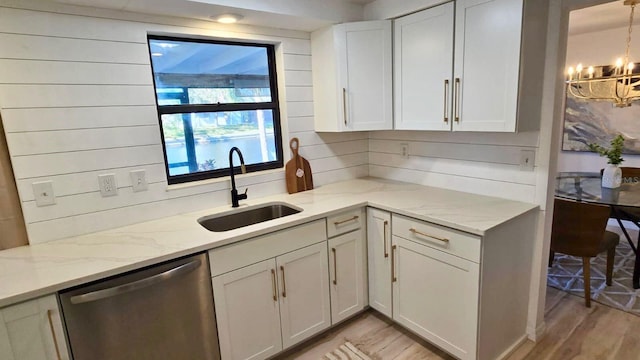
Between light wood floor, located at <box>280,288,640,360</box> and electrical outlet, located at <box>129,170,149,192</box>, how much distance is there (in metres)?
1.34

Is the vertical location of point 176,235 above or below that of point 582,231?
above

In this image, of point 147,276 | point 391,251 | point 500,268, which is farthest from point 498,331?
point 147,276

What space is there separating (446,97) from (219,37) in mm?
1462

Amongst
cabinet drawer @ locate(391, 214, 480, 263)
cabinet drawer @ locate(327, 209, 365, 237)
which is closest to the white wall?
cabinet drawer @ locate(391, 214, 480, 263)

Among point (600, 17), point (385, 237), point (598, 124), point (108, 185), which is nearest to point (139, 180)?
point (108, 185)

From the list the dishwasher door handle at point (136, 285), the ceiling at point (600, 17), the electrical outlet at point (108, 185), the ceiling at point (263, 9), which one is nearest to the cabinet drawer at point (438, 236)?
the dishwasher door handle at point (136, 285)

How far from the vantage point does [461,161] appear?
2279mm

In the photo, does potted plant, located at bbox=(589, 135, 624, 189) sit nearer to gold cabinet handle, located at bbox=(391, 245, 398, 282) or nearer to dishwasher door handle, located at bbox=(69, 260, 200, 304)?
gold cabinet handle, located at bbox=(391, 245, 398, 282)

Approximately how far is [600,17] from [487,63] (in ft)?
7.83

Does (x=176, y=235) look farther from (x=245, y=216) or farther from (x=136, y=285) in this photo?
(x=245, y=216)

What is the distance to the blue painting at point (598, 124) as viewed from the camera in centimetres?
360

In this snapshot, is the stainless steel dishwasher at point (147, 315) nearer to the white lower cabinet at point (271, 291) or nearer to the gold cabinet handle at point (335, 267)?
the white lower cabinet at point (271, 291)

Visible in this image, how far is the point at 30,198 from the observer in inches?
65.0

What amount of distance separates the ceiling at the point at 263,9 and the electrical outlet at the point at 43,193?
0.90 metres
